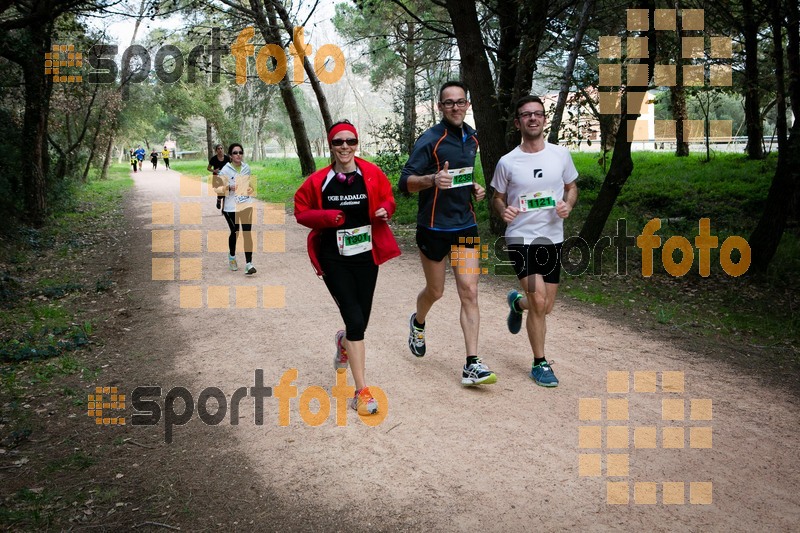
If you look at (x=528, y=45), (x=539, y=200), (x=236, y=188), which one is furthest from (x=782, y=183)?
(x=236, y=188)

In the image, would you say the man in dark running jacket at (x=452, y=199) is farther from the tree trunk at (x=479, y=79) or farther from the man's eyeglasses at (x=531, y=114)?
the tree trunk at (x=479, y=79)

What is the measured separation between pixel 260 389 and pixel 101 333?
10.4 feet

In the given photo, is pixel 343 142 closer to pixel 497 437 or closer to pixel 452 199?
pixel 452 199

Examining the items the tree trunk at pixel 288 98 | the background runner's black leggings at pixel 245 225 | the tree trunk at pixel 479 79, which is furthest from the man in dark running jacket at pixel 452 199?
the tree trunk at pixel 288 98

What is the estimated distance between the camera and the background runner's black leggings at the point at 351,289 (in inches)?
203

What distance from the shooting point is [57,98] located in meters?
27.4

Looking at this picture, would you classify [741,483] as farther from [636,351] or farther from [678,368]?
[636,351]

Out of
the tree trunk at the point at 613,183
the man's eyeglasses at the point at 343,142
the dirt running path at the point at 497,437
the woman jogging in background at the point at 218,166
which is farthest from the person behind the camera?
the woman jogging in background at the point at 218,166

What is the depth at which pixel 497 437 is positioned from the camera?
479cm

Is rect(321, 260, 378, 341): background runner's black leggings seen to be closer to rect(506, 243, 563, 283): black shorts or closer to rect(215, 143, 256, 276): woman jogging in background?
rect(506, 243, 563, 283): black shorts

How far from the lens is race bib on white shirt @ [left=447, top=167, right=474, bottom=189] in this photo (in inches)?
216

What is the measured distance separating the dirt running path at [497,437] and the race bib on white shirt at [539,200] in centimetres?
161

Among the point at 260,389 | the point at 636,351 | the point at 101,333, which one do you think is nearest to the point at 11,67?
the point at 101,333

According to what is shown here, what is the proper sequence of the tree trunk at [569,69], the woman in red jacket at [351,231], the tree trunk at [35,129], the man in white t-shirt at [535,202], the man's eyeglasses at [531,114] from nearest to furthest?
the woman in red jacket at [351,231], the man's eyeglasses at [531,114], the man in white t-shirt at [535,202], the tree trunk at [569,69], the tree trunk at [35,129]
